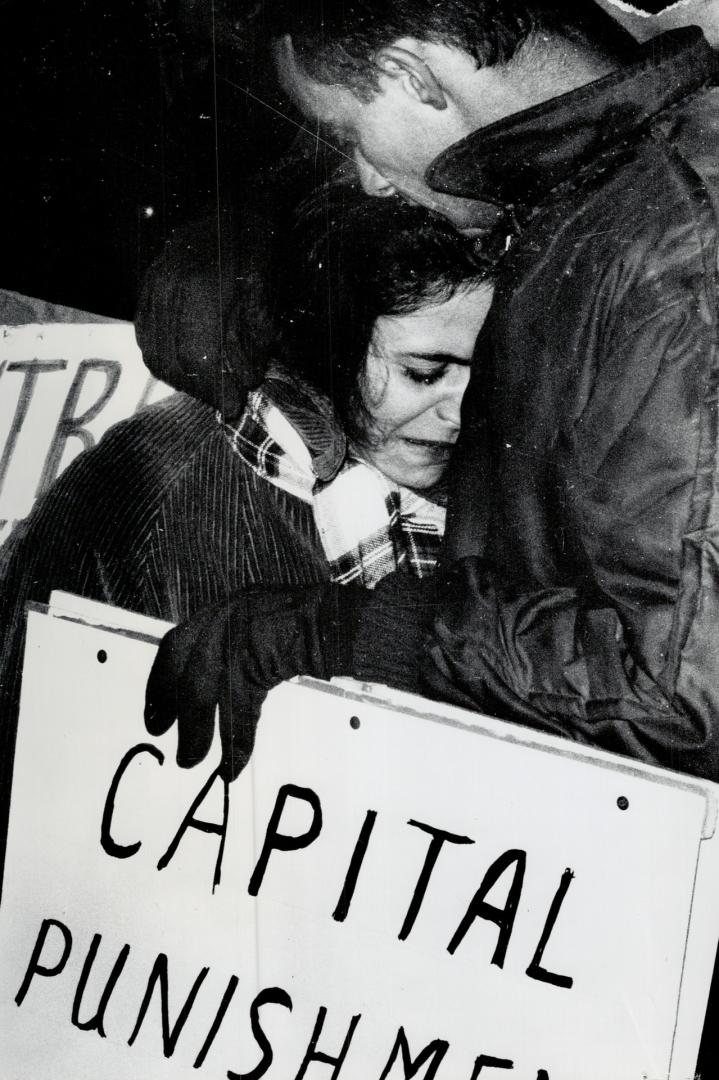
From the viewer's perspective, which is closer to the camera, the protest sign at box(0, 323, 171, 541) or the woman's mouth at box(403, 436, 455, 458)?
the woman's mouth at box(403, 436, 455, 458)

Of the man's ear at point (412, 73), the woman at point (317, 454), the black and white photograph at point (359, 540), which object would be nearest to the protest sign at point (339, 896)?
the black and white photograph at point (359, 540)

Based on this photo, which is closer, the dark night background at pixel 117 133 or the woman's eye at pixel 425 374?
the woman's eye at pixel 425 374

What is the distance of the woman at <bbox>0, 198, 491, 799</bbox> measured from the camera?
142cm

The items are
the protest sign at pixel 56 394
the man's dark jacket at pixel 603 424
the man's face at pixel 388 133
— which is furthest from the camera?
the protest sign at pixel 56 394

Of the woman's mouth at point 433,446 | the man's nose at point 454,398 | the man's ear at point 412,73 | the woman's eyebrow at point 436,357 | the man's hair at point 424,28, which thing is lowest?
the woman's mouth at point 433,446

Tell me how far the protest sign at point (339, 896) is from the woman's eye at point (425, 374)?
1.34 feet

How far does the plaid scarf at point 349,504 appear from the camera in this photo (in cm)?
145

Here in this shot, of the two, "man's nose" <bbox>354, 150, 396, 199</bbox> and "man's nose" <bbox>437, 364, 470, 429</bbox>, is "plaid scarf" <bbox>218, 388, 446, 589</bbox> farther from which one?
"man's nose" <bbox>354, 150, 396, 199</bbox>

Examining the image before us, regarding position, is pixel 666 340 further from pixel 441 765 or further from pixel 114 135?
pixel 114 135

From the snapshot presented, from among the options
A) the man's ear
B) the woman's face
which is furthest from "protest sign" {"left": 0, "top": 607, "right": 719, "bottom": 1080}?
the man's ear

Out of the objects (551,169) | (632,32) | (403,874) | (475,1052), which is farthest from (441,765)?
(632,32)

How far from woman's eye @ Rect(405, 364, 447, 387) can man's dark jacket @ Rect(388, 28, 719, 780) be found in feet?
0.18

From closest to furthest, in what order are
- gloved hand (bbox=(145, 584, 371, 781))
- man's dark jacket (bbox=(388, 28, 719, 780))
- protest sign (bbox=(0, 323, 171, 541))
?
man's dark jacket (bbox=(388, 28, 719, 780)) < gloved hand (bbox=(145, 584, 371, 781)) < protest sign (bbox=(0, 323, 171, 541))

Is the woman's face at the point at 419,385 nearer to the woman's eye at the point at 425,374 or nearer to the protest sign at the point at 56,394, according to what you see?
the woman's eye at the point at 425,374
